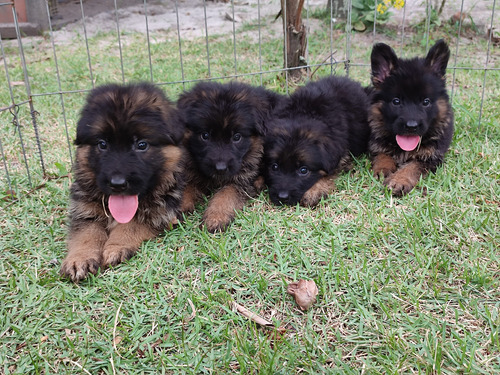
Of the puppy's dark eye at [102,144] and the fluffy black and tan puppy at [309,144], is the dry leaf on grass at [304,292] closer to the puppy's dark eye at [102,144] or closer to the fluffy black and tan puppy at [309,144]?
the fluffy black and tan puppy at [309,144]

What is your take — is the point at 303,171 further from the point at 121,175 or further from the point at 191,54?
the point at 191,54

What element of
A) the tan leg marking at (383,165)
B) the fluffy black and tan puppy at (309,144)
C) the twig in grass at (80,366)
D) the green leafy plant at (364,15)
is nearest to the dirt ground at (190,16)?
the green leafy plant at (364,15)

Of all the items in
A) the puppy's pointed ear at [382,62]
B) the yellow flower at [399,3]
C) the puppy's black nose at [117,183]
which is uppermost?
Answer: the yellow flower at [399,3]

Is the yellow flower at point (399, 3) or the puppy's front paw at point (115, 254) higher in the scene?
the yellow flower at point (399, 3)

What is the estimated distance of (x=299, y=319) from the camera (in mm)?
2279

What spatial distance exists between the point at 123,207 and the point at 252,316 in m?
1.16

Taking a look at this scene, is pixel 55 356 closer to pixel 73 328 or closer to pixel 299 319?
pixel 73 328

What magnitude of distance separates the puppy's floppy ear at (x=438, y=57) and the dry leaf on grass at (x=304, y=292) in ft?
7.34

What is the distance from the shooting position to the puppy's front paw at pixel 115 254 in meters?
2.70

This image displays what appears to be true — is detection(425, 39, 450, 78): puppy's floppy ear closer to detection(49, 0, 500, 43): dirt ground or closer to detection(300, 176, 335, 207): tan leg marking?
detection(300, 176, 335, 207): tan leg marking

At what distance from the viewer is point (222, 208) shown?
3.23m

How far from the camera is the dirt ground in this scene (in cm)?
866

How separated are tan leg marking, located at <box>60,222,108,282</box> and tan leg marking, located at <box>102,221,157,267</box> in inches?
2.1

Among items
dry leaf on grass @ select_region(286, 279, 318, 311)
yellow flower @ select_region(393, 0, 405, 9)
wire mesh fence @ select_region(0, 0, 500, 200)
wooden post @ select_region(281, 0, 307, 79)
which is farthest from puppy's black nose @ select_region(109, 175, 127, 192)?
yellow flower @ select_region(393, 0, 405, 9)
